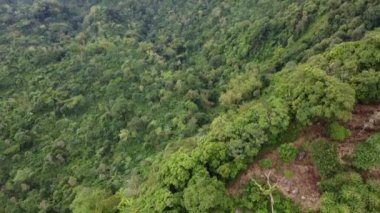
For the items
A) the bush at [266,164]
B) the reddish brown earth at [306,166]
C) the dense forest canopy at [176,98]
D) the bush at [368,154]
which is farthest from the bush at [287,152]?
the bush at [368,154]

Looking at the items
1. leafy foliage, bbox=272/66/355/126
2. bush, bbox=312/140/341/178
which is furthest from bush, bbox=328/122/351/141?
bush, bbox=312/140/341/178

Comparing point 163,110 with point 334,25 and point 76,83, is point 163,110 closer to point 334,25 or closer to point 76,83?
point 76,83

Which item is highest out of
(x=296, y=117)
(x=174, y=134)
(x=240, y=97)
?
(x=296, y=117)

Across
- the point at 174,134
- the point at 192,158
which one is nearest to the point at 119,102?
the point at 174,134

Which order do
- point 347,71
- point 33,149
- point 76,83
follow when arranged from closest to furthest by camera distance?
point 347,71
point 33,149
point 76,83

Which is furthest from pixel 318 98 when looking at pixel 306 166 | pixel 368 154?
pixel 368 154

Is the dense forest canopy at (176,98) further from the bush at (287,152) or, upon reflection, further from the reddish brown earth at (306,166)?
the reddish brown earth at (306,166)
